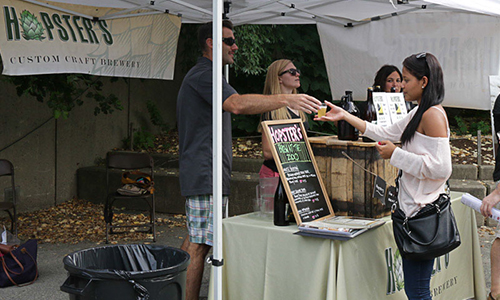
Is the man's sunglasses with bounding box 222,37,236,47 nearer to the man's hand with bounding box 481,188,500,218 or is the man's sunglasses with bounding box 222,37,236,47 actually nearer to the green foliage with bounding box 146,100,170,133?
the man's hand with bounding box 481,188,500,218

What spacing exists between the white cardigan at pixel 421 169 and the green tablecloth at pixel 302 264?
309 mm

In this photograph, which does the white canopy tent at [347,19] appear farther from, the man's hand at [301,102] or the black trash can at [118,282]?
the black trash can at [118,282]

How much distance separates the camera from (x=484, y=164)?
759 centimetres

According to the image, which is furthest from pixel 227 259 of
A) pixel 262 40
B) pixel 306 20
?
pixel 262 40

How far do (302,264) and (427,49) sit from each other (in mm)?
2887

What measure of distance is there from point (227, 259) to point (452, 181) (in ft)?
16.2

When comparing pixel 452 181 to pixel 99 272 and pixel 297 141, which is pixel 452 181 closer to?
pixel 297 141

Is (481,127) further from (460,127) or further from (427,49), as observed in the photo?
(427,49)

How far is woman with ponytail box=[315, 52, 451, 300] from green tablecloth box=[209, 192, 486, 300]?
22cm

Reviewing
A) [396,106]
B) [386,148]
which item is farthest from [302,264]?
[396,106]

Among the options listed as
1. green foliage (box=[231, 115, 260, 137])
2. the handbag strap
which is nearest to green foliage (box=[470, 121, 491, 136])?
green foliage (box=[231, 115, 260, 137])

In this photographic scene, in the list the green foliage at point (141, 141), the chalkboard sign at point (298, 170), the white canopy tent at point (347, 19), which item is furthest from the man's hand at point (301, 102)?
the green foliage at point (141, 141)

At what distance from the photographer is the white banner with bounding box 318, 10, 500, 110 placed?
4.58 metres

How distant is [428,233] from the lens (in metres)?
2.76
